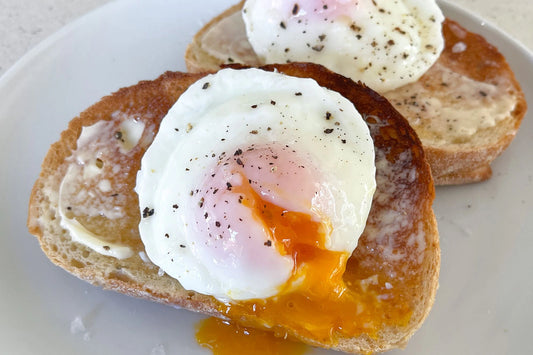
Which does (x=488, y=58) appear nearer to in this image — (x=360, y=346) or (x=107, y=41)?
(x=360, y=346)

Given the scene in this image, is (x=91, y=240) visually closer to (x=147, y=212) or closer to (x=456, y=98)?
(x=147, y=212)

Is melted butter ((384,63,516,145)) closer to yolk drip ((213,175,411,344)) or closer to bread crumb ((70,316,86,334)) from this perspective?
yolk drip ((213,175,411,344))

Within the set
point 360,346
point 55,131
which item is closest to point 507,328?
point 360,346

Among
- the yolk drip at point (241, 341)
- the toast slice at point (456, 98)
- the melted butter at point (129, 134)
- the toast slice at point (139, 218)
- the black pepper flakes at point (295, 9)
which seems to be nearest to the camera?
the toast slice at point (139, 218)

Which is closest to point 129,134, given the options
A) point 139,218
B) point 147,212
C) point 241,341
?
point 139,218

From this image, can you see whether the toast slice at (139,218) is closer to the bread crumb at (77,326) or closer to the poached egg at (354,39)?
the bread crumb at (77,326)

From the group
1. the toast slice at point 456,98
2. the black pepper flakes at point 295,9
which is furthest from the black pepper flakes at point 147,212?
the black pepper flakes at point 295,9

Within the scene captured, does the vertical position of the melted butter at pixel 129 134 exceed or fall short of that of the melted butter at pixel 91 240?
it exceeds it

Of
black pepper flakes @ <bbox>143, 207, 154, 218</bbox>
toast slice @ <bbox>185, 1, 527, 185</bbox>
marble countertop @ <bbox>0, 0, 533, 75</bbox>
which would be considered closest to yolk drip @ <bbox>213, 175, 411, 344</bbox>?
black pepper flakes @ <bbox>143, 207, 154, 218</bbox>
